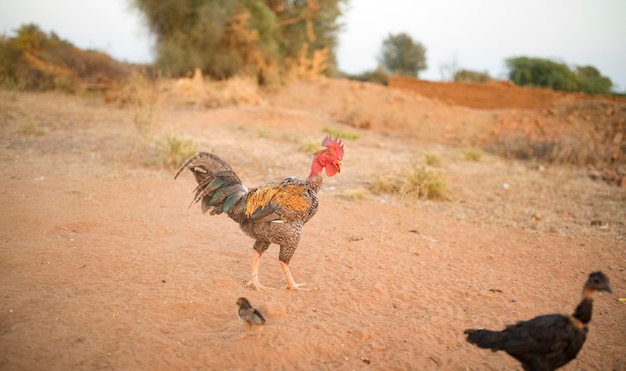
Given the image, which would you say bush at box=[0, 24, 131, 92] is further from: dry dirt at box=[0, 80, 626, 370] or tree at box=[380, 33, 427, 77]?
tree at box=[380, 33, 427, 77]

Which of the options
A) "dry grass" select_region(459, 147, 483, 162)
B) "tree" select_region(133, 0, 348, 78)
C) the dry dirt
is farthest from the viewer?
"tree" select_region(133, 0, 348, 78)

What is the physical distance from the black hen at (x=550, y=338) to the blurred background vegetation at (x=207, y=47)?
17925 mm

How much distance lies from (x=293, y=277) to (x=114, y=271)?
195 centimetres

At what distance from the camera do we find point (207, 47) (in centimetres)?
2266

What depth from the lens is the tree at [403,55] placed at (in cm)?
4159

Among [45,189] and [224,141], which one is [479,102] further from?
[45,189]

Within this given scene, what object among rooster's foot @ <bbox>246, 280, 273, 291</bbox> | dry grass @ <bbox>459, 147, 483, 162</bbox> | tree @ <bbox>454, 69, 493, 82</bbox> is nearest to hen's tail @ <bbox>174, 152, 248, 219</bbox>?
rooster's foot @ <bbox>246, 280, 273, 291</bbox>

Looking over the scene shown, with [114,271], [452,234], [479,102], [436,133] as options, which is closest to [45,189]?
[114,271]

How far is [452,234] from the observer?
7227 millimetres

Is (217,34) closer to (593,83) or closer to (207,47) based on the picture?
(207,47)

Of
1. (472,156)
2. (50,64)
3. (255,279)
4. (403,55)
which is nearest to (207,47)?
(50,64)

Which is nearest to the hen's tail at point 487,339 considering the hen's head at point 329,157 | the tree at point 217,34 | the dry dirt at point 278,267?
the dry dirt at point 278,267

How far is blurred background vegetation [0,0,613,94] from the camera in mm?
20438

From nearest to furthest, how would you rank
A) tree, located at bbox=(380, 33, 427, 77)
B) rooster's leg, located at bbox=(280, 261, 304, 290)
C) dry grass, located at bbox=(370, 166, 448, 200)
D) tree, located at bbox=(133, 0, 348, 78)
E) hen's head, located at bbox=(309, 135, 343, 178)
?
hen's head, located at bbox=(309, 135, 343, 178)
rooster's leg, located at bbox=(280, 261, 304, 290)
dry grass, located at bbox=(370, 166, 448, 200)
tree, located at bbox=(133, 0, 348, 78)
tree, located at bbox=(380, 33, 427, 77)
